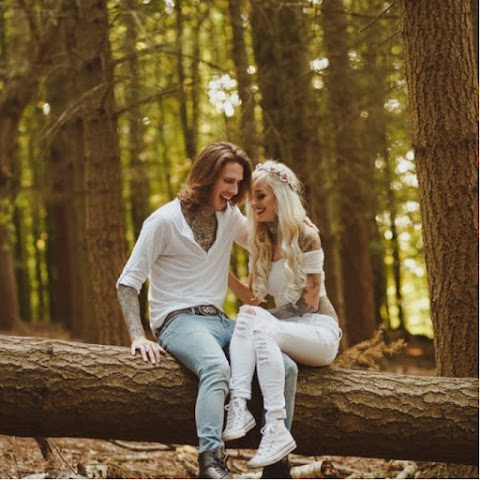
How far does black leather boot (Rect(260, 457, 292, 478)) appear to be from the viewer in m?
5.02

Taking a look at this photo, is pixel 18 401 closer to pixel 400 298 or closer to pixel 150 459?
pixel 150 459

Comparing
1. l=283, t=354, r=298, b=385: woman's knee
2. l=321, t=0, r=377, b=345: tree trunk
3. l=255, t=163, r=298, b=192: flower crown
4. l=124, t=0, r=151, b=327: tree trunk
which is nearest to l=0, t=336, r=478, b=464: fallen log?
l=283, t=354, r=298, b=385: woman's knee

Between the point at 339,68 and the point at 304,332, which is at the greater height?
the point at 339,68

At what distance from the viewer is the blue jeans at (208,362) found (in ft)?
15.8

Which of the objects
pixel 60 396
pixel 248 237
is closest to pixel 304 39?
pixel 248 237

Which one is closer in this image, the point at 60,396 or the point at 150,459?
the point at 60,396

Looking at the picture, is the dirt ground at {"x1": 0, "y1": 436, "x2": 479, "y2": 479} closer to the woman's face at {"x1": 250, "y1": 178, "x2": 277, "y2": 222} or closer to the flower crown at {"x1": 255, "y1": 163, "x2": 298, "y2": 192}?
the woman's face at {"x1": 250, "y1": 178, "x2": 277, "y2": 222}

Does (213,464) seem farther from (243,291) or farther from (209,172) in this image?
(209,172)

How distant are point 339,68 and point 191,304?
17.4 feet

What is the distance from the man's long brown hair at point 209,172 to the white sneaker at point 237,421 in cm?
147

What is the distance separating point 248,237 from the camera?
5.75 meters

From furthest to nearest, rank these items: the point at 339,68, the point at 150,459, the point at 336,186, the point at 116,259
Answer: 1. the point at 336,186
2. the point at 339,68
3. the point at 116,259
4. the point at 150,459

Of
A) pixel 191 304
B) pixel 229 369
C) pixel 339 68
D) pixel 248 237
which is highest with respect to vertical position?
pixel 339 68

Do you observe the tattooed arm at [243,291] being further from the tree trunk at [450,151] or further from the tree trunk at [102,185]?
the tree trunk at [102,185]
